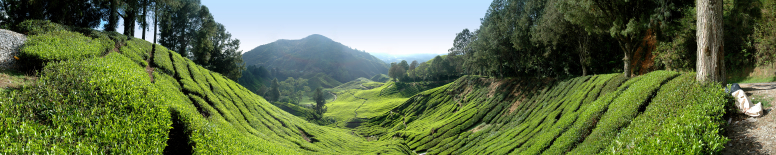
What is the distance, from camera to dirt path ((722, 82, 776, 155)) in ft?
30.9

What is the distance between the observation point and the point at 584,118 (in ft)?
68.7

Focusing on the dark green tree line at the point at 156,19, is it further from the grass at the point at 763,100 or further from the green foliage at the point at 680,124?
the grass at the point at 763,100

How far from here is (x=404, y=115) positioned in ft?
272

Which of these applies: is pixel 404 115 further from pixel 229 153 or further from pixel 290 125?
pixel 229 153

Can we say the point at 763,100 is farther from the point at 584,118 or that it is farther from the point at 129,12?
the point at 129,12

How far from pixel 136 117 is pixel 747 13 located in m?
44.0

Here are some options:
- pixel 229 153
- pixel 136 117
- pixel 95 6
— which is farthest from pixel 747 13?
pixel 95 6

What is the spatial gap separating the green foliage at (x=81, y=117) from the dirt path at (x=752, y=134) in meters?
22.1

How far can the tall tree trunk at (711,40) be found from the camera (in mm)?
14391

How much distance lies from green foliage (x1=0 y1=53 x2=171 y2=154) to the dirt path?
22.1 meters

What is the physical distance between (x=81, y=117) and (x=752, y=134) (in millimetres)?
25708

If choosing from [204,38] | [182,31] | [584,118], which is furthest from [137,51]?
[584,118]

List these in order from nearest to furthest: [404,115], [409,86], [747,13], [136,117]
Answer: [136,117] → [747,13] → [404,115] → [409,86]

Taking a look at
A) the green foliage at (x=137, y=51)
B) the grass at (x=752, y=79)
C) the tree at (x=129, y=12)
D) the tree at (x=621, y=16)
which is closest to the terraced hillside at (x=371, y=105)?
the tree at (x=129, y=12)
